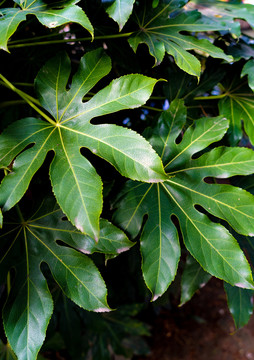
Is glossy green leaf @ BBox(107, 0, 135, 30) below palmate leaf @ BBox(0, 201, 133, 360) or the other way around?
the other way around

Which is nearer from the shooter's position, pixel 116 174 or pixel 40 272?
pixel 40 272

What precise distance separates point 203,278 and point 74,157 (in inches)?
19.0

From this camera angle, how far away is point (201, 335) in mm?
2367

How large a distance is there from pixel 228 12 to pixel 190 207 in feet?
2.03

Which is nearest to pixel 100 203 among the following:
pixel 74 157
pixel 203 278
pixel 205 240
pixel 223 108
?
pixel 74 157

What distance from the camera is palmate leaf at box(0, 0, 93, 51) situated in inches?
24.7

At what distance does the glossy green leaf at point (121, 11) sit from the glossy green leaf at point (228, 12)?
336 mm

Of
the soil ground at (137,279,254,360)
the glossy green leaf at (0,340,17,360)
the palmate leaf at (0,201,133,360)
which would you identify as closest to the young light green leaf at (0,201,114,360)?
the palmate leaf at (0,201,133,360)

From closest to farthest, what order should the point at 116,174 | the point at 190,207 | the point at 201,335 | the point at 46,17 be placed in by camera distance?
the point at 46,17
the point at 190,207
the point at 116,174
the point at 201,335

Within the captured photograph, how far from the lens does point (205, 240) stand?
0.76 m

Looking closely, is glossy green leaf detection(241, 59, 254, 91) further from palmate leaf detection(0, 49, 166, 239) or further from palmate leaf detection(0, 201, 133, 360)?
palmate leaf detection(0, 201, 133, 360)

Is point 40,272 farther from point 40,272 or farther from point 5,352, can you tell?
point 5,352

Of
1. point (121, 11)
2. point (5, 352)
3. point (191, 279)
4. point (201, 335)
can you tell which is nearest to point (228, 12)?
point (121, 11)

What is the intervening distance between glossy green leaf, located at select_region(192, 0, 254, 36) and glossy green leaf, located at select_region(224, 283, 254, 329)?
0.70m
